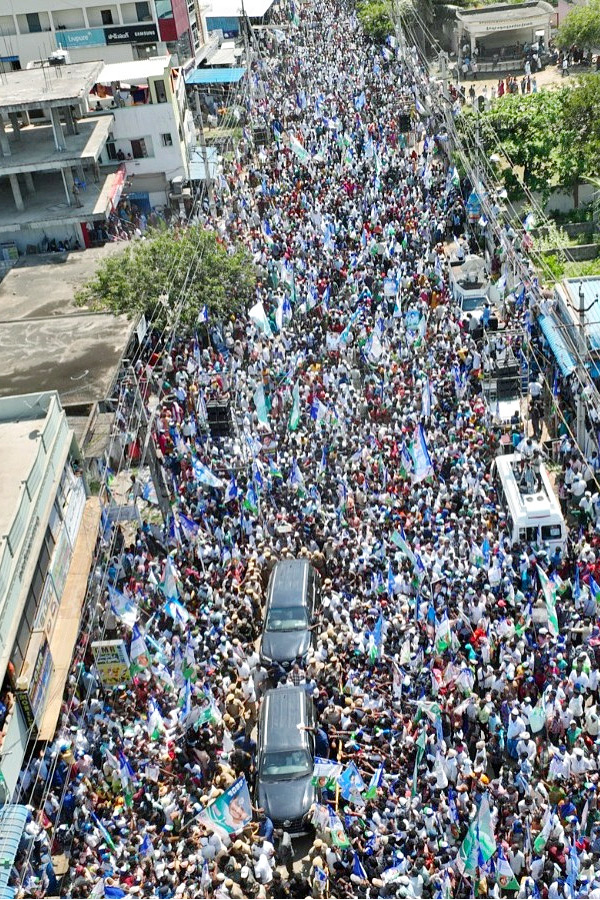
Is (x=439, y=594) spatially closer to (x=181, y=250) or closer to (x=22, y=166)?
(x=181, y=250)

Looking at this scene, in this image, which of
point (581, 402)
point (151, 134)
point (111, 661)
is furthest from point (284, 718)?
point (151, 134)

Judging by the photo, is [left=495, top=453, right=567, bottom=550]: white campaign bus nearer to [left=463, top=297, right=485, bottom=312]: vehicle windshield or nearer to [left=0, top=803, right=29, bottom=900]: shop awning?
[left=0, top=803, right=29, bottom=900]: shop awning

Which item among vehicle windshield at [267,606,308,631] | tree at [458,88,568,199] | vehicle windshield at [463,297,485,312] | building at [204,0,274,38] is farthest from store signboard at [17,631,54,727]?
building at [204,0,274,38]

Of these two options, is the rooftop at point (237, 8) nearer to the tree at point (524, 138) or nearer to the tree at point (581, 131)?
the tree at point (524, 138)

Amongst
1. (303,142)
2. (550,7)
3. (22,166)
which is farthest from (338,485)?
(550,7)

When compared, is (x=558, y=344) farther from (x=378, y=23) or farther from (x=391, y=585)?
(x=378, y=23)
